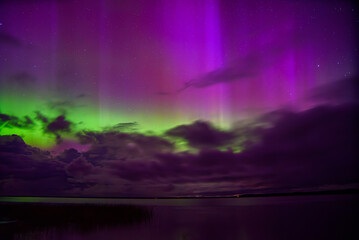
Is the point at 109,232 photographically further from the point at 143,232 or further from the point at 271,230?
the point at 271,230

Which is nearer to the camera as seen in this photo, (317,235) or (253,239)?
(253,239)

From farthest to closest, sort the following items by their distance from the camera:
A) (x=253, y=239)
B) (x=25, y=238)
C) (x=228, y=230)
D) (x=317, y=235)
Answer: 1. (x=228, y=230)
2. (x=317, y=235)
3. (x=253, y=239)
4. (x=25, y=238)

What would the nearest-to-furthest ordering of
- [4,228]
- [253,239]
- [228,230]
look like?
1. [4,228]
2. [253,239]
3. [228,230]

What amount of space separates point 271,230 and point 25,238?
21.2 metres

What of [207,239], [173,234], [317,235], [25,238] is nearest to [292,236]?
[317,235]

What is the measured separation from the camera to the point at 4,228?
15094 millimetres

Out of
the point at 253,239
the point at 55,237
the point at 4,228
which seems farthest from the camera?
the point at 253,239

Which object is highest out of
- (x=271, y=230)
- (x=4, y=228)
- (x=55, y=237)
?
(x=4, y=228)

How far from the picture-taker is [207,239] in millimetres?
21406

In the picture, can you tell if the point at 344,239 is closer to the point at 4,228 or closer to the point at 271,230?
the point at 271,230

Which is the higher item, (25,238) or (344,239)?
(25,238)

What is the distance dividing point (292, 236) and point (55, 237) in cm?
1940

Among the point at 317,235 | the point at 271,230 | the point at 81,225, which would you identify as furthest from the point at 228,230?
the point at 81,225

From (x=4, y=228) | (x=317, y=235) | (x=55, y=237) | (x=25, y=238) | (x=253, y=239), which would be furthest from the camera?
(x=317, y=235)
